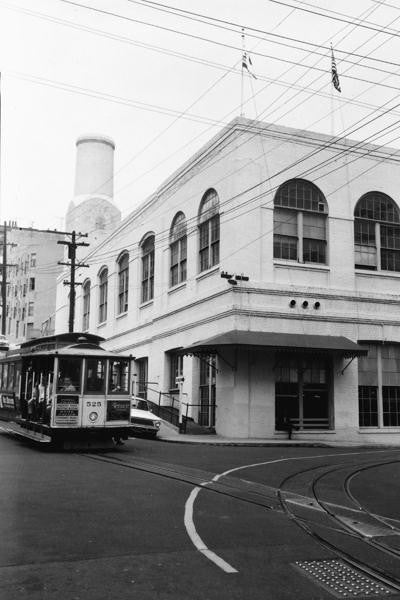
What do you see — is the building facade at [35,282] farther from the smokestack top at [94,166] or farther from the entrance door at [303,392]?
the entrance door at [303,392]

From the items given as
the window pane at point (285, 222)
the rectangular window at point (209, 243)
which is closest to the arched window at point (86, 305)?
the rectangular window at point (209, 243)

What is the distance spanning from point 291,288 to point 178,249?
301 inches

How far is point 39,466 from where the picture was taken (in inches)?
531

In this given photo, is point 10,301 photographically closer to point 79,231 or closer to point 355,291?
point 79,231

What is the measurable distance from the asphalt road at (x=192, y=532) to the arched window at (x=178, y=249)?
689 inches

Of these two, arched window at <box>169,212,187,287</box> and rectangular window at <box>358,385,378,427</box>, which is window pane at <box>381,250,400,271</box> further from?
arched window at <box>169,212,187,287</box>

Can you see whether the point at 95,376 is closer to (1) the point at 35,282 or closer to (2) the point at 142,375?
(2) the point at 142,375

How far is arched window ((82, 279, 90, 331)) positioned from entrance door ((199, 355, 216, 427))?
21062 mm

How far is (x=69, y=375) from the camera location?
1762cm

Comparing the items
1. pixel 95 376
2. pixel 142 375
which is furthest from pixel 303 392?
pixel 142 375

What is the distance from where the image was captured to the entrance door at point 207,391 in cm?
2641

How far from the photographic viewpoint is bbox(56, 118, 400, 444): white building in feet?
82.0

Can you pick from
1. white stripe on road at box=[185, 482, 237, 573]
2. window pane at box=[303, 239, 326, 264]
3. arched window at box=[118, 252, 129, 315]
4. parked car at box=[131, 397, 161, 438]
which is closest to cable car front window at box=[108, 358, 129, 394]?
parked car at box=[131, 397, 161, 438]

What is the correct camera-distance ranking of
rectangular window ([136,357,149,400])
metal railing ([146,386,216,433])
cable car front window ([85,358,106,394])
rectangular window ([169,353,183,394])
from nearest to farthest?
1. cable car front window ([85,358,106,394])
2. metal railing ([146,386,216,433])
3. rectangular window ([169,353,183,394])
4. rectangular window ([136,357,149,400])
